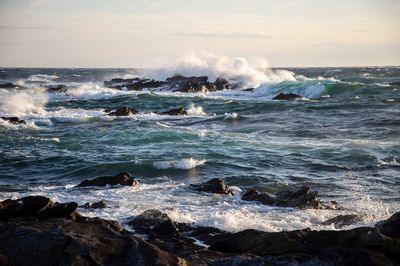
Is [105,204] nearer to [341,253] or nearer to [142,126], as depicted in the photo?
[341,253]

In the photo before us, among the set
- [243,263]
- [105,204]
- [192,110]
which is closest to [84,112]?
[192,110]

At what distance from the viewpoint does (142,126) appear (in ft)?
83.2

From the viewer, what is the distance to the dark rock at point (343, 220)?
9.22 m

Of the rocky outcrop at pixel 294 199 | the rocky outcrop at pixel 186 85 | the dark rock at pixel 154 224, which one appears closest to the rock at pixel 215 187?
the rocky outcrop at pixel 294 199

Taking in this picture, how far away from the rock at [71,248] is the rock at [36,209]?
0.80 metres

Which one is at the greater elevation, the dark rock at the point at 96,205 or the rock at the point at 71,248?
the rock at the point at 71,248

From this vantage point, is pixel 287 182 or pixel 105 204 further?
pixel 287 182

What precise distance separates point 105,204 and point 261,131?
47.1 ft

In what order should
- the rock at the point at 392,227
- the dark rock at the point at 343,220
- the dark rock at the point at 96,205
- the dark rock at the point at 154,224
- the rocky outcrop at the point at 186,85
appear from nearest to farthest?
the rock at the point at 392,227 < the dark rock at the point at 154,224 < the dark rock at the point at 343,220 < the dark rock at the point at 96,205 < the rocky outcrop at the point at 186,85

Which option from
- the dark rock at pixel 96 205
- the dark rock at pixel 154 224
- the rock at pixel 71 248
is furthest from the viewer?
the dark rock at pixel 96 205

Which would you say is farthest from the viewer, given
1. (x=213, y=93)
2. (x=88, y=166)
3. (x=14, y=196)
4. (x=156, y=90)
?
(x=156, y=90)

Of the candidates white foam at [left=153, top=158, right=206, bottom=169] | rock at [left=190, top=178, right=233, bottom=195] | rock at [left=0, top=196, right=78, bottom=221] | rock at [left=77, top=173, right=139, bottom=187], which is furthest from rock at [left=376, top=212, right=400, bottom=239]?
white foam at [left=153, top=158, right=206, bottom=169]

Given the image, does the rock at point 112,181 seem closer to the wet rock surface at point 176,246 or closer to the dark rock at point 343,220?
the wet rock surface at point 176,246

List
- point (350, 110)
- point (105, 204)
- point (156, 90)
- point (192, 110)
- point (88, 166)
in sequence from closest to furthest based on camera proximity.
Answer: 1. point (105, 204)
2. point (88, 166)
3. point (350, 110)
4. point (192, 110)
5. point (156, 90)
